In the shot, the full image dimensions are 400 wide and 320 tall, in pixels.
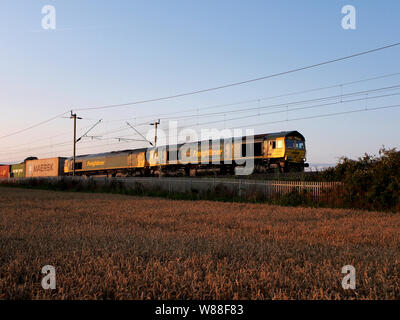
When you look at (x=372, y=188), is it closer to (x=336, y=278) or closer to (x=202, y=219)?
(x=202, y=219)

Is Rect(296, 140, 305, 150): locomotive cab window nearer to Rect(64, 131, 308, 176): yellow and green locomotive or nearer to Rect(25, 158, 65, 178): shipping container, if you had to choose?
Rect(64, 131, 308, 176): yellow and green locomotive

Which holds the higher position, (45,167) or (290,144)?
(290,144)

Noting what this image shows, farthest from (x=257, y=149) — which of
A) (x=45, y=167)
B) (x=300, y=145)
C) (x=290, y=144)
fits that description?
(x=45, y=167)

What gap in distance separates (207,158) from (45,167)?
113 ft

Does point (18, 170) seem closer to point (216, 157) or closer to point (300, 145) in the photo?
point (216, 157)

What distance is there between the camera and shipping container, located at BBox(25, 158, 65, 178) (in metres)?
54.1

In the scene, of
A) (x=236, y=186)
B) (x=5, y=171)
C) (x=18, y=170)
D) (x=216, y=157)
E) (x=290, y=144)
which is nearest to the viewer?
(x=236, y=186)

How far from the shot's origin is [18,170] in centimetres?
6381

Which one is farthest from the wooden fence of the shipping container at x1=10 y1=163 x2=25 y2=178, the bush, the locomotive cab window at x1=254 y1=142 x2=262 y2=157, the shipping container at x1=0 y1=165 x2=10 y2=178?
the shipping container at x1=0 y1=165 x2=10 y2=178

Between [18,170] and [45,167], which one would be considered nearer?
[45,167]

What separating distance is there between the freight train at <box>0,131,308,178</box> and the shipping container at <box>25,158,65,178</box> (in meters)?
3.39

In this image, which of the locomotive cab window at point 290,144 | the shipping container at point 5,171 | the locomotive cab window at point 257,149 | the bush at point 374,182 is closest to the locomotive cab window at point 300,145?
the locomotive cab window at point 290,144
